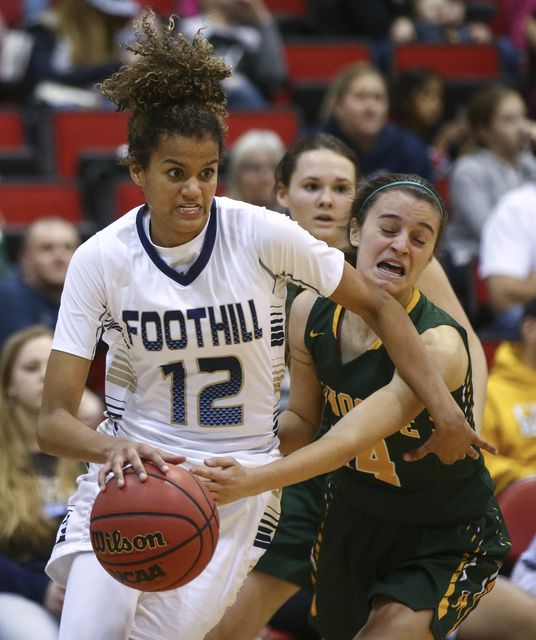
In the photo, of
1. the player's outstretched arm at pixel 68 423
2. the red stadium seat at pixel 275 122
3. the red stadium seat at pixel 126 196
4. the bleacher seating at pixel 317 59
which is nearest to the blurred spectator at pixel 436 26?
the bleacher seating at pixel 317 59

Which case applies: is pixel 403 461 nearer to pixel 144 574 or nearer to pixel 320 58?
pixel 144 574

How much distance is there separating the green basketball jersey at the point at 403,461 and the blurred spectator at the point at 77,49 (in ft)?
16.0

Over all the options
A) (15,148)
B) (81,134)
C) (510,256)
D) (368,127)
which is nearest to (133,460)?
(510,256)

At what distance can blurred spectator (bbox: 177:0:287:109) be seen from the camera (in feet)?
24.5

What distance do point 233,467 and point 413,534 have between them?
0.75 metres

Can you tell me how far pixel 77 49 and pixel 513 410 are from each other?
4.40m

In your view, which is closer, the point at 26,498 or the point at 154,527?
the point at 154,527

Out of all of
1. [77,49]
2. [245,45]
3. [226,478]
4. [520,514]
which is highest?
[245,45]

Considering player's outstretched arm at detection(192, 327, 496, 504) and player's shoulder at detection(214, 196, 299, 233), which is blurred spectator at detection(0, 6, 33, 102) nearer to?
player's shoulder at detection(214, 196, 299, 233)

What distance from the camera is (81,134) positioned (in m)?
6.95

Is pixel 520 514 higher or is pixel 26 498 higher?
pixel 520 514

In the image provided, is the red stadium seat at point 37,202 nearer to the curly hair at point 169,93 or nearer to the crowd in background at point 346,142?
the crowd in background at point 346,142

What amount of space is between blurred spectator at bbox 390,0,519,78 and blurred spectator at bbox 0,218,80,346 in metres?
4.49

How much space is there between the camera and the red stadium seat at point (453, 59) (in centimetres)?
855
